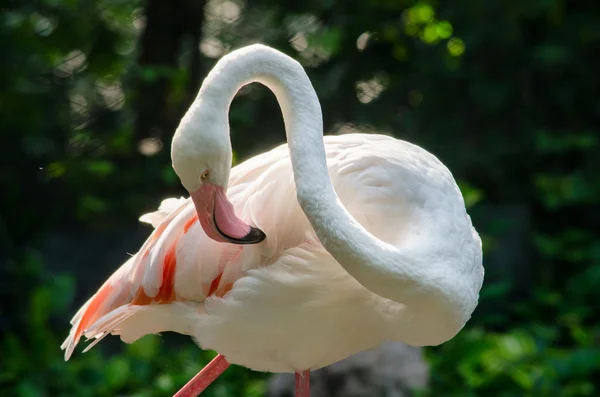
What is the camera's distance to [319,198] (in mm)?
2557

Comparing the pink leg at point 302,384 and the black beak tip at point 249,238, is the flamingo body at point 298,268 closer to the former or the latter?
the pink leg at point 302,384

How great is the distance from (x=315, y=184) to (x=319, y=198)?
44mm

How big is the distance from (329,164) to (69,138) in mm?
3457

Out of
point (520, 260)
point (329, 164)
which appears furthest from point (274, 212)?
point (520, 260)

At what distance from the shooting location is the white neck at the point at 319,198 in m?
2.54

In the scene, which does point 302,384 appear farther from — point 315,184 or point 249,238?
point 315,184

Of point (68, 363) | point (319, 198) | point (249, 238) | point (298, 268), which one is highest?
point (319, 198)

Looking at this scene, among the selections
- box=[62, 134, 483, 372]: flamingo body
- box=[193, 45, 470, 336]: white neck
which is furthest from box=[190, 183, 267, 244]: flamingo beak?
box=[62, 134, 483, 372]: flamingo body

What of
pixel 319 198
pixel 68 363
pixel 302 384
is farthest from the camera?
pixel 68 363

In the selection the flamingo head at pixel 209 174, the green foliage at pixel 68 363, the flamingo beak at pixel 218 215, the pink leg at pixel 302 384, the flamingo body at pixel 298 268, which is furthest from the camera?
the green foliage at pixel 68 363

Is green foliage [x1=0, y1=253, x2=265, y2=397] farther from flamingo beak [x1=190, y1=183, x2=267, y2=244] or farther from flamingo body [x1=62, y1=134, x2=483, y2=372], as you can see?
flamingo beak [x1=190, y1=183, x2=267, y2=244]

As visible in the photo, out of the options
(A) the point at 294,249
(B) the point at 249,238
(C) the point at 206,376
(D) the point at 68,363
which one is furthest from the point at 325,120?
(B) the point at 249,238

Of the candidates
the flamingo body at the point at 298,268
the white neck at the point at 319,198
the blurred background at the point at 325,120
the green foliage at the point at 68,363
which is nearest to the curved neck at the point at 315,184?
the white neck at the point at 319,198

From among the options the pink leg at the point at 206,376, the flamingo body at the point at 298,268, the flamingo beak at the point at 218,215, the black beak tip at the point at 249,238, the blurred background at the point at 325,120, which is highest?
the flamingo beak at the point at 218,215
